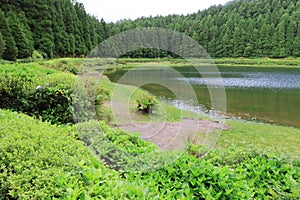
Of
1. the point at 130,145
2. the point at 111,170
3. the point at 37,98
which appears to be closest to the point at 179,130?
the point at 37,98

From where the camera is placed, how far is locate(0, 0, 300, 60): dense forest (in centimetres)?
2633

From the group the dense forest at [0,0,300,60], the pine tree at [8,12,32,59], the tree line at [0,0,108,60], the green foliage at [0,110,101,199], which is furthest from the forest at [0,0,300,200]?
the pine tree at [8,12,32,59]

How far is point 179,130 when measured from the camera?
7.83m

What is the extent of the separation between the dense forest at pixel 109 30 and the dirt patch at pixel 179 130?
11619 mm

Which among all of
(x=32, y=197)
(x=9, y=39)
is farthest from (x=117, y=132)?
(x=9, y=39)

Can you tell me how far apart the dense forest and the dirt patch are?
38.1 feet

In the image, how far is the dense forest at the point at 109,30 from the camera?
86.4 feet

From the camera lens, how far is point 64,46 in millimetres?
36969

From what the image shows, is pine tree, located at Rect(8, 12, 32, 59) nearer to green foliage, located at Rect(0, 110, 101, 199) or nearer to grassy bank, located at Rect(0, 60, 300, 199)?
grassy bank, located at Rect(0, 60, 300, 199)

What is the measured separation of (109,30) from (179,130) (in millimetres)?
57002

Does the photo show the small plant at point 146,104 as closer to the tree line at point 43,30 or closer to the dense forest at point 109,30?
the dense forest at point 109,30

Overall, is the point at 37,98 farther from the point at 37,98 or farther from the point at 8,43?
the point at 8,43

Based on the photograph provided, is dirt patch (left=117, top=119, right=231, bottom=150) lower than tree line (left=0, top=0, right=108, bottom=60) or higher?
lower

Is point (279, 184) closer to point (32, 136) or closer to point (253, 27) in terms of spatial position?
point (32, 136)
